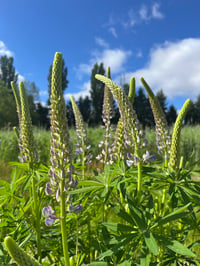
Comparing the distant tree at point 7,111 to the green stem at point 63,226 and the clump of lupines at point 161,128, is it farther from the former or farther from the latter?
the green stem at point 63,226

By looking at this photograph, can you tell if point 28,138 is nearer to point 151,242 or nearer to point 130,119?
point 130,119

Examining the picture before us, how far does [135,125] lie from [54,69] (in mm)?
647

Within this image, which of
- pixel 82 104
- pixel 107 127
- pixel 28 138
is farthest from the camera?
pixel 82 104

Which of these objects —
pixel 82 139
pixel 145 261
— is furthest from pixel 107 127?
pixel 145 261

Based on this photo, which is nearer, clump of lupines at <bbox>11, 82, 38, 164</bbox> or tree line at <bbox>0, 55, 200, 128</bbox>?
clump of lupines at <bbox>11, 82, 38, 164</bbox>

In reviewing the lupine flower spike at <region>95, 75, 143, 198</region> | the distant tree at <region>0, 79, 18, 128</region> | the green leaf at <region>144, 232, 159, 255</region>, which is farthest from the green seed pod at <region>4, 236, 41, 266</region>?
the distant tree at <region>0, 79, 18, 128</region>

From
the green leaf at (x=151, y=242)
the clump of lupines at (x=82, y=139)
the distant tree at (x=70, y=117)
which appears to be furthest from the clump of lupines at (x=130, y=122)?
the distant tree at (x=70, y=117)

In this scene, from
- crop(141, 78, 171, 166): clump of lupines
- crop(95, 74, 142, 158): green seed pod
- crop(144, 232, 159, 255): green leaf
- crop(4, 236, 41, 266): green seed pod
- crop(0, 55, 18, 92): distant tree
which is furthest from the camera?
crop(0, 55, 18, 92): distant tree

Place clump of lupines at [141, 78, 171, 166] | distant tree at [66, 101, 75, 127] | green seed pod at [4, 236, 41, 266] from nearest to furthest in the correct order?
green seed pod at [4, 236, 41, 266] < clump of lupines at [141, 78, 171, 166] < distant tree at [66, 101, 75, 127]

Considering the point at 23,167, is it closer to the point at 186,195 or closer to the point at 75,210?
the point at 75,210

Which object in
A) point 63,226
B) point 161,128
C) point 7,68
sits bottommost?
point 63,226

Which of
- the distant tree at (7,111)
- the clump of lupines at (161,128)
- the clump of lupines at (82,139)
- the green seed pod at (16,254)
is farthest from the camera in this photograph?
the distant tree at (7,111)

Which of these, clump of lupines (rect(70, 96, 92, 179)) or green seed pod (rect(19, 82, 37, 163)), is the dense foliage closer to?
green seed pod (rect(19, 82, 37, 163))

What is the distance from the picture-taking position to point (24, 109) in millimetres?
1499
